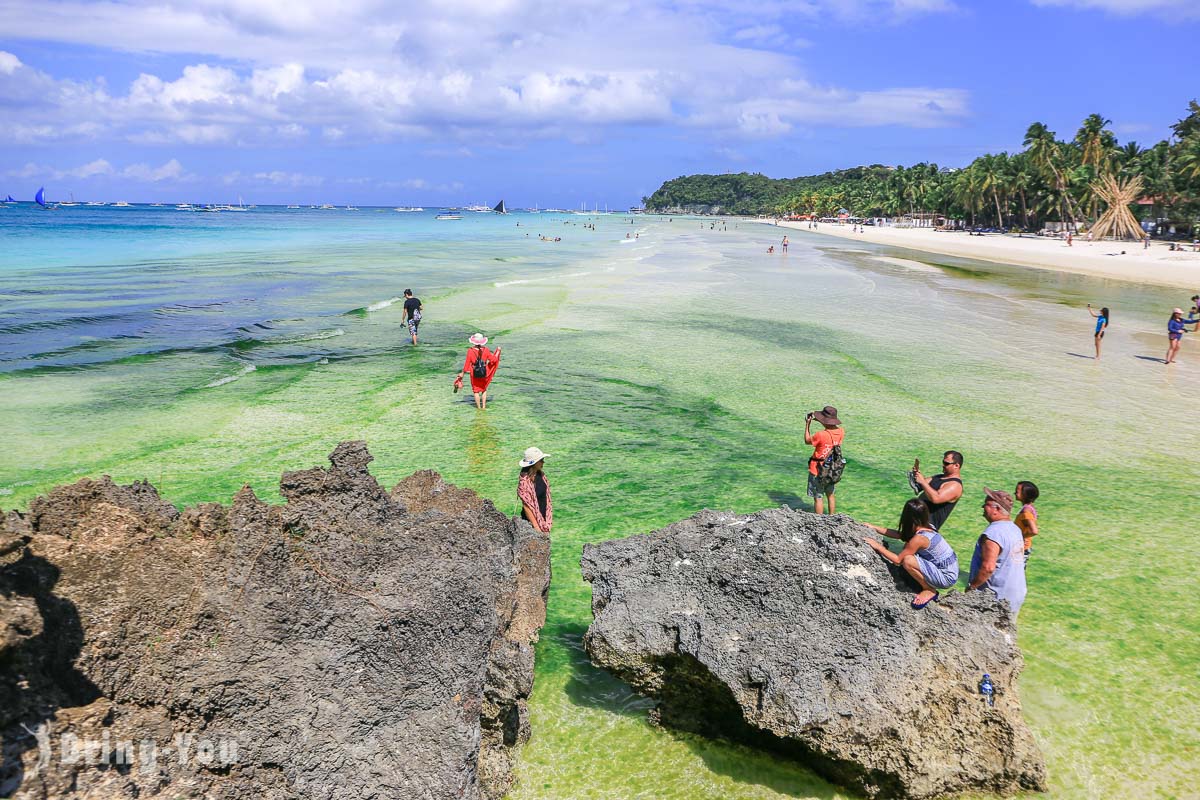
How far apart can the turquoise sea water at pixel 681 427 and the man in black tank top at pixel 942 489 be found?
1.26m

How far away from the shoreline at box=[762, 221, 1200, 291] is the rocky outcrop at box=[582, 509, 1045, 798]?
4525 centimetres

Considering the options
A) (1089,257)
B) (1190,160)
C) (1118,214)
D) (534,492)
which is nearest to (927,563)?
(534,492)

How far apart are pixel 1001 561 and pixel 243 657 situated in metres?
5.78

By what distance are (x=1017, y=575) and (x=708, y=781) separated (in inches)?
128

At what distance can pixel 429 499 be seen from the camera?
639 cm

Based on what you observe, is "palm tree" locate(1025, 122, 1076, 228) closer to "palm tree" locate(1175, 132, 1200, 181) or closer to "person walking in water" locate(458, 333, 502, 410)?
"palm tree" locate(1175, 132, 1200, 181)

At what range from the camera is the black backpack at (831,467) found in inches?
336

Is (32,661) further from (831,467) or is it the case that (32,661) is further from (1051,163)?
(1051,163)

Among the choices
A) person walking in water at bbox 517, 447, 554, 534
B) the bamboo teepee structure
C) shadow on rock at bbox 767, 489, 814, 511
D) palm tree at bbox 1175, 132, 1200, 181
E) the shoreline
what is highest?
palm tree at bbox 1175, 132, 1200, 181

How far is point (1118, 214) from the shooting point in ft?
240

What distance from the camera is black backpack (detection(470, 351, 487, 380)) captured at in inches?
525

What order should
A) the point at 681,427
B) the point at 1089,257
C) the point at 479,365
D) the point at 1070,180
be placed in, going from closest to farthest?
the point at 681,427 → the point at 479,365 → the point at 1089,257 → the point at 1070,180

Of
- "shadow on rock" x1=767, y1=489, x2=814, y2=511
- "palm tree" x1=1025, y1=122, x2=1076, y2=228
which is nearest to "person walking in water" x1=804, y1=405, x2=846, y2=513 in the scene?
"shadow on rock" x1=767, y1=489, x2=814, y2=511

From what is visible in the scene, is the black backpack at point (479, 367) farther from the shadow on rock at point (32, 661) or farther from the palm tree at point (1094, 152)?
the palm tree at point (1094, 152)
